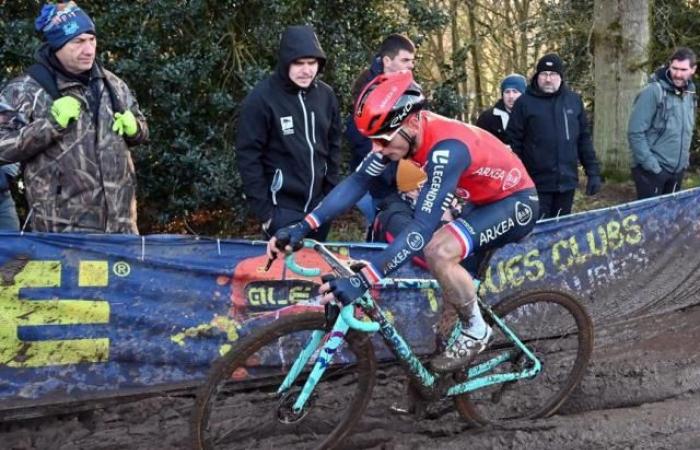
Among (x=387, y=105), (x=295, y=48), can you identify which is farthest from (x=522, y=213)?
(x=295, y=48)

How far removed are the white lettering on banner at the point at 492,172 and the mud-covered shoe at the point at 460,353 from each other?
92 centimetres

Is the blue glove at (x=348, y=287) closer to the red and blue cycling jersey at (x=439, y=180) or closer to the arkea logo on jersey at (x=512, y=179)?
the red and blue cycling jersey at (x=439, y=180)

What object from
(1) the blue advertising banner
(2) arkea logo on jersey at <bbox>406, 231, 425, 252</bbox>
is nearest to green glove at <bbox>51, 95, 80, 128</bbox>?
(1) the blue advertising banner

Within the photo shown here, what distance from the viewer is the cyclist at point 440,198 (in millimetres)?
3607

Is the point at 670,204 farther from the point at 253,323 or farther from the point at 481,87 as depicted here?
the point at 481,87

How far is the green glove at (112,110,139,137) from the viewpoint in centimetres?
462

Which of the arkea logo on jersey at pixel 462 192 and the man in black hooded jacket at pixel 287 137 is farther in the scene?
the man in black hooded jacket at pixel 287 137

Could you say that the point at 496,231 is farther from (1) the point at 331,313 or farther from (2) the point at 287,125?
(2) the point at 287,125

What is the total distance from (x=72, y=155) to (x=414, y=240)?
2282mm

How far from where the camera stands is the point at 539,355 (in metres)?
5.01

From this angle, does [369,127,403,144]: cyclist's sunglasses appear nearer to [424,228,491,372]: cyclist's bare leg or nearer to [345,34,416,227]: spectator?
[424,228,491,372]: cyclist's bare leg

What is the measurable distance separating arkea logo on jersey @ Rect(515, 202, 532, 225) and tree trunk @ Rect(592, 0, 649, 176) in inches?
259

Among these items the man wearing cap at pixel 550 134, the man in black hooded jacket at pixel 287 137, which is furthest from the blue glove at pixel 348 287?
the man wearing cap at pixel 550 134

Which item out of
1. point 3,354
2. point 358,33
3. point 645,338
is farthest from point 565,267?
point 3,354
